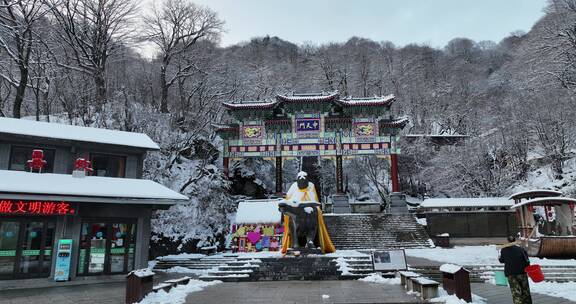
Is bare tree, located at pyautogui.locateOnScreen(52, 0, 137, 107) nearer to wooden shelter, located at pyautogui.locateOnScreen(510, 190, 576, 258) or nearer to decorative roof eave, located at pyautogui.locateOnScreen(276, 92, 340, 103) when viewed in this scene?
decorative roof eave, located at pyautogui.locateOnScreen(276, 92, 340, 103)

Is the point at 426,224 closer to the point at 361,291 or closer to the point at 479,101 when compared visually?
the point at 361,291

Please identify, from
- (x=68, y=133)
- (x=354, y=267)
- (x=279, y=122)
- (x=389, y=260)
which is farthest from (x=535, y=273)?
(x=279, y=122)

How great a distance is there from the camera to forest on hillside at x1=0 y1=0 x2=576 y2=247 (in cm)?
2327

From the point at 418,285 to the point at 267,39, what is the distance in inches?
2984

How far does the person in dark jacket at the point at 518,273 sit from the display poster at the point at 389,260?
4382 millimetres

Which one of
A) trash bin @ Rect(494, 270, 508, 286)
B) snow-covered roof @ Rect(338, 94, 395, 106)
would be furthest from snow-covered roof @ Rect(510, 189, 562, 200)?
trash bin @ Rect(494, 270, 508, 286)

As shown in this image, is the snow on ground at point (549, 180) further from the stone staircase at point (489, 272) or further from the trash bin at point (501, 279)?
the trash bin at point (501, 279)

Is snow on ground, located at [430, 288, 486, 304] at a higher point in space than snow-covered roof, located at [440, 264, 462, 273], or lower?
lower

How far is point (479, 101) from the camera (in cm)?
4762

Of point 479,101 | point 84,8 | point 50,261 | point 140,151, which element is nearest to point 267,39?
point 479,101

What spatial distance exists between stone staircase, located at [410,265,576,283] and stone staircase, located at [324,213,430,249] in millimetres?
8095

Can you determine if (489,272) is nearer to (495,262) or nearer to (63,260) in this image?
(495,262)

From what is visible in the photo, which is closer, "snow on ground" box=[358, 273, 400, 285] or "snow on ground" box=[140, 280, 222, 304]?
"snow on ground" box=[140, 280, 222, 304]

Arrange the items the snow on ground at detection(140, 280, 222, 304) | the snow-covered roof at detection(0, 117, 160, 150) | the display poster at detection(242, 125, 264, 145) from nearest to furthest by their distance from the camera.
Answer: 1. the snow on ground at detection(140, 280, 222, 304)
2. the snow-covered roof at detection(0, 117, 160, 150)
3. the display poster at detection(242, 125, 264, 145)
